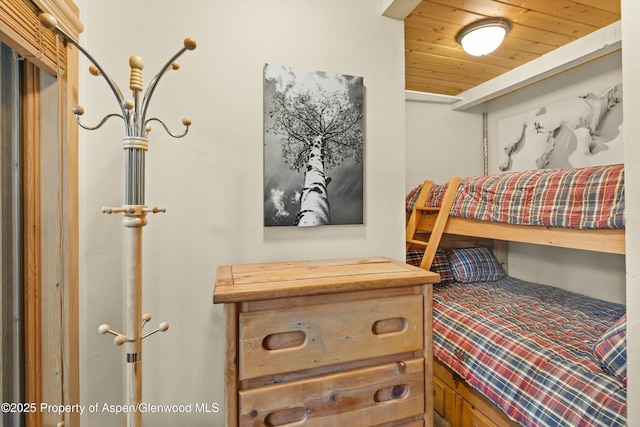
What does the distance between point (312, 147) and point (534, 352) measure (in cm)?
141

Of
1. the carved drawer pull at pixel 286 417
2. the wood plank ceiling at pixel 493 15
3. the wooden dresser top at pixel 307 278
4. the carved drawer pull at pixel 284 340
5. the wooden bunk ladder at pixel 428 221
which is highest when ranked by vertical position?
the wood plank ceiling at pixel 493 15

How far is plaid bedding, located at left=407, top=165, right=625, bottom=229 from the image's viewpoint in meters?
1.42

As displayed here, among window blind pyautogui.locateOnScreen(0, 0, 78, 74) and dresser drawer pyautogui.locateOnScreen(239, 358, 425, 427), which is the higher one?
window blind pyautogui.locateOnScreen(0, 0, 78, 74)

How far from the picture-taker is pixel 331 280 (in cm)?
108

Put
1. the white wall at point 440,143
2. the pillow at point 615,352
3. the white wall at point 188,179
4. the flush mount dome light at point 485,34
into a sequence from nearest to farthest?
1. the pillow at point 615,352
2. the white wall at point 188,179
3. the flush mount dome light at point 485,34
4. the white wall at point 440,143

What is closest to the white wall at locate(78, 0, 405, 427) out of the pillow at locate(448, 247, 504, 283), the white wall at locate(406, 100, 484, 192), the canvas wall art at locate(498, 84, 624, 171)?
the pillow at locate(448, 247, 504, 283)

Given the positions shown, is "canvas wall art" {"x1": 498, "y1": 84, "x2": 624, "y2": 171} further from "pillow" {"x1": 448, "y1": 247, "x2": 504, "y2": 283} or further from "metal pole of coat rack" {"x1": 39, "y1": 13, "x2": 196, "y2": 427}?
"metal pole of coat rack" {"x1": 39, "y1": 13, "x2": 196, "y2": 427}

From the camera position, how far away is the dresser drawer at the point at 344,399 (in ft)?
3.24

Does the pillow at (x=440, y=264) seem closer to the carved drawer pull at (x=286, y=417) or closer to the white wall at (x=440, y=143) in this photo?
the white wall at (x=440, y=143)

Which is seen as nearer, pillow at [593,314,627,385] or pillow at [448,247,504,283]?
pillow at [593,314,627,385]

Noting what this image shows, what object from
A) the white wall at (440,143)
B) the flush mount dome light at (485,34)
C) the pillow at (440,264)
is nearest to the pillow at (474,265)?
the pillow at (440,264)

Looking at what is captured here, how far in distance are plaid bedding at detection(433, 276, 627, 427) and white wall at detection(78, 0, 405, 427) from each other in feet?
3.17

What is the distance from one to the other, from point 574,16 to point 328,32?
1628mm

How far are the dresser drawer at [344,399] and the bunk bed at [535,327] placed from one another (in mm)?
549
